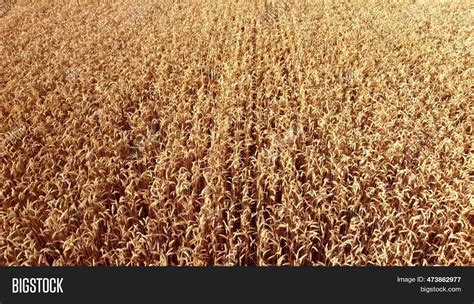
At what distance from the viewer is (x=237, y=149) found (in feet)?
19.3

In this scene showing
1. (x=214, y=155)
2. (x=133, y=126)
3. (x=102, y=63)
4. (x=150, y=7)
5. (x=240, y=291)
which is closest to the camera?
(x=240, y=291)

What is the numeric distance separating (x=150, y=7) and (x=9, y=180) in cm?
1204

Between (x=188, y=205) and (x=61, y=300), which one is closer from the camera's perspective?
(x=61, y=300)

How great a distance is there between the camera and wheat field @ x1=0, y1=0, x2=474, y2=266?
4.43m

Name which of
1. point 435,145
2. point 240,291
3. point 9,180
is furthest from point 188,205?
point 435,145

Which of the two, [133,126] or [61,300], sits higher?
[133,126]

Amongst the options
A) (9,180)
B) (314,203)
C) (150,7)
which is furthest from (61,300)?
(150,7)

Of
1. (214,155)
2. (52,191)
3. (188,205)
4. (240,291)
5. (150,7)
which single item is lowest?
(240,291)

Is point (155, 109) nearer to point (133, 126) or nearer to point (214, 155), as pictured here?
point (133, 126)

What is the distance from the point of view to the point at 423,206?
4.93 metres

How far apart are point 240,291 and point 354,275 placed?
1137 mm

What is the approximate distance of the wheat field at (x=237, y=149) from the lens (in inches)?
174

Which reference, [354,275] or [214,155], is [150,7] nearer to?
[214,155]

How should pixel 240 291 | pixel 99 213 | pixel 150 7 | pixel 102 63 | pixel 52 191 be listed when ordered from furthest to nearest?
1. pixel 150 7
2. pixel 102 63
3. pixel 52 191
4. pixel 99 213
5. pixel 240 291
